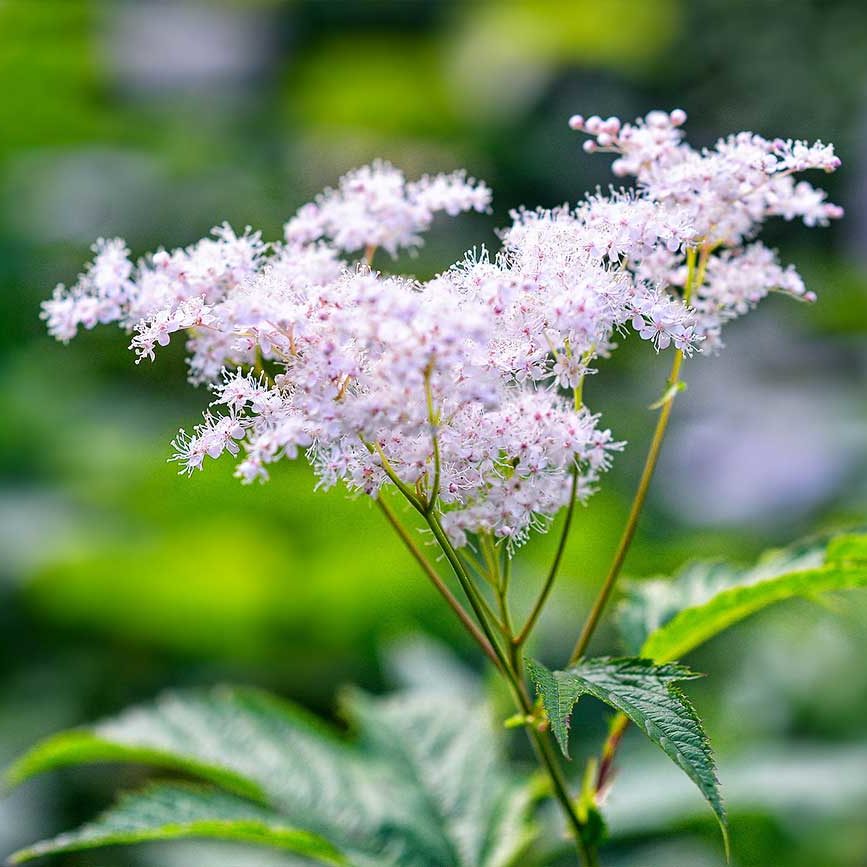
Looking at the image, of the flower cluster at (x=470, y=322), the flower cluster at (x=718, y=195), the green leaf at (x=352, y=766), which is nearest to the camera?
the flower cluster at (x=470, y=322)

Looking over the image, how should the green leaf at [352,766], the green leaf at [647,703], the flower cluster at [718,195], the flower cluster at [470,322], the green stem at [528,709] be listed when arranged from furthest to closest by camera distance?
the green leaf at [352,766], the flower cluster at [718,195], the green stem at [528,709], the flower cluster at [470,322], the green leaf at [647,703]

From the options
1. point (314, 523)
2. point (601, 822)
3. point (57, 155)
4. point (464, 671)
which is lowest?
point (601, 822)

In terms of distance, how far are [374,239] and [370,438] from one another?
2.15 feet

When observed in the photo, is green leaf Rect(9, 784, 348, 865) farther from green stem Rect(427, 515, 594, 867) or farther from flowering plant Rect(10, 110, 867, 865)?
green stem Rect(427, 515, 594, 867)

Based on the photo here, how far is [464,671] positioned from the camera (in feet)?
13.3

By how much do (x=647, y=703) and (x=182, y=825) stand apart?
1.00 meters

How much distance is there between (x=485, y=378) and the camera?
68.7 inches

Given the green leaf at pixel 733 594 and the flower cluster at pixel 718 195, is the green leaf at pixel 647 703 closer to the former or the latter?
the green leaf at pixel 733 594

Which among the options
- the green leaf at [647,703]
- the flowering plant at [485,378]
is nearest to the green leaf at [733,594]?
the flowering plant at [485,378]

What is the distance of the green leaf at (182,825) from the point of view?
216 centimetres

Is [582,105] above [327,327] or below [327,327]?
above

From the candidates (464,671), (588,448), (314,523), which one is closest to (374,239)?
(588,448)

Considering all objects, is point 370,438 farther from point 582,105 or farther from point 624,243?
point 582,105

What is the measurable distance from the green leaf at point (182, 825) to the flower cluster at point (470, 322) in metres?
0.74
